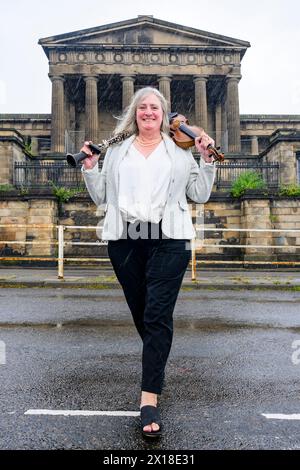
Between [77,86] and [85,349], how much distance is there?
139ft

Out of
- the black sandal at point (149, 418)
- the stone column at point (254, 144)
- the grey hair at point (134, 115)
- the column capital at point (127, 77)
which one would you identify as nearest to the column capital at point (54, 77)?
the column capital at point (127, 77)

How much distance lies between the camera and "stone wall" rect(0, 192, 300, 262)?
55.2ft

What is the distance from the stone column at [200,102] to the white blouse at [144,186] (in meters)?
37.4

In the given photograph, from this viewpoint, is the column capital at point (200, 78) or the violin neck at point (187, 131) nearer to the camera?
the violin neck at point (187, 131)

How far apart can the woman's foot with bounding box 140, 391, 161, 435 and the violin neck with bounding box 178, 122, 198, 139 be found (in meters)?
1.52

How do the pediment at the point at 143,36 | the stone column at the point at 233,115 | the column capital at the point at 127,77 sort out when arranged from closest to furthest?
1. the stone column at the point at 233,115
2. the pediment at the point at 143,36
3. the column capital at the point at 127,77

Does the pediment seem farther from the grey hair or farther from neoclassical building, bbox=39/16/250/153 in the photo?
the grey hair

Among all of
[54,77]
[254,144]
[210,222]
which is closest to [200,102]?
[254,144]

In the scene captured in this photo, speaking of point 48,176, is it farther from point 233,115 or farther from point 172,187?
point 233,115

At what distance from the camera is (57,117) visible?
3862cm

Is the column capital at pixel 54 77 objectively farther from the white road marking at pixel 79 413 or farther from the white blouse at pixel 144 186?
the white road marking at pixel 79 413

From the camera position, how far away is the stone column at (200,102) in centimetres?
3959

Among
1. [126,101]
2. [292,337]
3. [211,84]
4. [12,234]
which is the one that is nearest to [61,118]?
[126,101]
